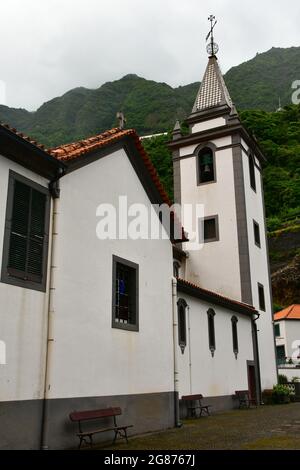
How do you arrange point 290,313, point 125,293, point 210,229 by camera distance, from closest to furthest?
point 125,293, point 210,229, point 290,313

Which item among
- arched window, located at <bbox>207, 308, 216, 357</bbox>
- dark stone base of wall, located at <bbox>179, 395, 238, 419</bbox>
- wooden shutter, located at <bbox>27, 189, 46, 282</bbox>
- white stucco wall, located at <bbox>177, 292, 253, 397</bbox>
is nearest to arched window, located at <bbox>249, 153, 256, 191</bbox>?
white stucco wall, located at <bbox>177, 292, 253, 397</bbox>

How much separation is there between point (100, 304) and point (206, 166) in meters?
16.6

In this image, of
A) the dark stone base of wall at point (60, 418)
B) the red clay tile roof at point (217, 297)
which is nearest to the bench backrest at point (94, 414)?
the dark stone base of wall at point (60, 418)

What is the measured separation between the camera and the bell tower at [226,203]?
77.8 ft

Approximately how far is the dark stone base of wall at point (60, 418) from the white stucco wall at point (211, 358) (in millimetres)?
3381

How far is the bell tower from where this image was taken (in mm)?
23703

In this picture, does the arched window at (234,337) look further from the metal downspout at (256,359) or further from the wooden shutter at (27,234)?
the wooden shutter at (27,234)

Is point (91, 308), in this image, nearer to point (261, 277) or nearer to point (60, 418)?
point (60, 418)

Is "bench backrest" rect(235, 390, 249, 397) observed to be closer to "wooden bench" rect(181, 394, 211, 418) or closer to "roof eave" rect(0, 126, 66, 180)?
"wooden bench" rect(181, 394, 211, 418)

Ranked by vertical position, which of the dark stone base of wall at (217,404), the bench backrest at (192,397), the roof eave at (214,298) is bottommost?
the dark stone base of wall at (217,404)

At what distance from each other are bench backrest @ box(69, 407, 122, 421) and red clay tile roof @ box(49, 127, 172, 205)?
5051 mm

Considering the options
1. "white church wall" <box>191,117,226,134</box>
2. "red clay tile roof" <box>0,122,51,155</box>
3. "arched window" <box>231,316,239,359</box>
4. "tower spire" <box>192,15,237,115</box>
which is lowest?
"arched window" <box>231,316,239,359</box>

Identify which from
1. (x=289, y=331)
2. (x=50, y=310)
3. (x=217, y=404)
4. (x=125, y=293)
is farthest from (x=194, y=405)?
(x=289, y=331)

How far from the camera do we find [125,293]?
1224 cm
